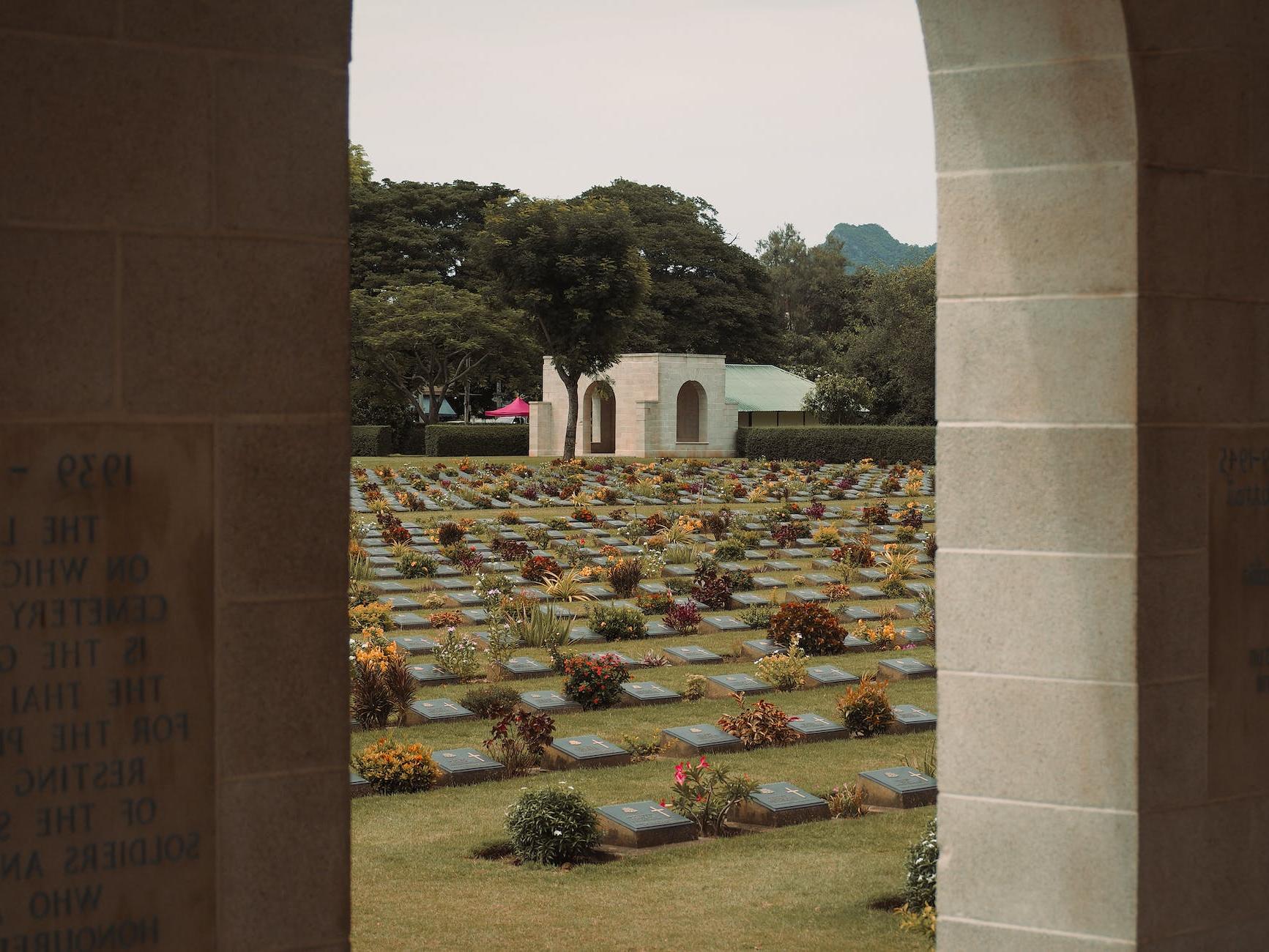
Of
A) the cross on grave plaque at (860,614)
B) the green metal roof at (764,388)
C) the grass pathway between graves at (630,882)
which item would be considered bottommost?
the grass pathway between graves at (630,882)

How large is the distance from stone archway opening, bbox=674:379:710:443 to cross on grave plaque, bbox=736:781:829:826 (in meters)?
38.1

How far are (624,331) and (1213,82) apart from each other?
112ft

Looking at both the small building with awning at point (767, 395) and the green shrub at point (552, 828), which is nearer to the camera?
the green shrub at point (552, 828)

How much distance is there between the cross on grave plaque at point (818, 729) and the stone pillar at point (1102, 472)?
4469 mm

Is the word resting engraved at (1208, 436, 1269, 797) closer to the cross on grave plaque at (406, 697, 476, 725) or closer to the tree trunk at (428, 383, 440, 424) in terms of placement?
the cross on grave plaque at (406, 697, 476, 725)

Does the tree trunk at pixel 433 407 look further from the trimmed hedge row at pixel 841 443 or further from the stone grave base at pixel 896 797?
the stone grave base at pixel 896 797

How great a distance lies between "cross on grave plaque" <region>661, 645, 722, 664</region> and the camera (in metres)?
11.4

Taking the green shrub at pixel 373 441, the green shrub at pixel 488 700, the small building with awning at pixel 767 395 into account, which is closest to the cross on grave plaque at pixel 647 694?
the green shrub at pixel 488 700

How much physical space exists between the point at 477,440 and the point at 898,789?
1424 inches

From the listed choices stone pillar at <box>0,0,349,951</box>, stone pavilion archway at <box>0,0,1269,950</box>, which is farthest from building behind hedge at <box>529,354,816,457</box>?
stone pillar at <box>0,0,349,951</box>

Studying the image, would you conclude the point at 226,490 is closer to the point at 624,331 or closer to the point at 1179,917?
the point at 1179,917

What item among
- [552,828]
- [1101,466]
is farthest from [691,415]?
[1101,466]

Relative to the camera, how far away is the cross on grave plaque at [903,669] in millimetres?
10805

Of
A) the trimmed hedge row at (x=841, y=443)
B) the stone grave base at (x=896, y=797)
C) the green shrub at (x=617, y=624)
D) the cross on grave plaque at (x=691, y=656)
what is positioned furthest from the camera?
the trimmed hedge row at (x=841, y=443)
